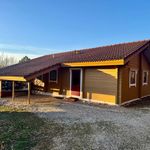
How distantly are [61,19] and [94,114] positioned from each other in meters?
11.2

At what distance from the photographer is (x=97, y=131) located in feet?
19.8

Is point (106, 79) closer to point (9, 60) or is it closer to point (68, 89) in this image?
point (68, 89)

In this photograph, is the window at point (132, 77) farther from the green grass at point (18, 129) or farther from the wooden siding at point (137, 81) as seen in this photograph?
the green grass at point (18, 129)

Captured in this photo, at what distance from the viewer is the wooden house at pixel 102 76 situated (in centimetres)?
1075

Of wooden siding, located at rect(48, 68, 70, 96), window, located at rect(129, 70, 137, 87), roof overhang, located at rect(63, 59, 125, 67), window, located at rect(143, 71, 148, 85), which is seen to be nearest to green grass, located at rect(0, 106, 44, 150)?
roof overhang, located at rect(63, 59, 125, 67)

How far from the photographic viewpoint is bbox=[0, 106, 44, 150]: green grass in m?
4.87

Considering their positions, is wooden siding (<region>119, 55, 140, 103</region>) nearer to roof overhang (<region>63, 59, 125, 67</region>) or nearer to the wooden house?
the wooden house

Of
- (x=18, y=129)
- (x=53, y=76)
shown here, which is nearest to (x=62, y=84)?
(x=53, y=76)

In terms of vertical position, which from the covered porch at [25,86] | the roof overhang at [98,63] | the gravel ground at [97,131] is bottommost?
the gravel ground at [97,131]

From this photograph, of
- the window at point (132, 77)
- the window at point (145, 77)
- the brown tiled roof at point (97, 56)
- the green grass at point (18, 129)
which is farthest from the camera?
the window at point (145, 77)

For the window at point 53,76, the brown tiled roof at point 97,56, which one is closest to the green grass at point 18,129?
the brown tiled roof at point 97,56

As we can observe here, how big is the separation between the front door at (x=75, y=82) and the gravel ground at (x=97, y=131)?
4545mm

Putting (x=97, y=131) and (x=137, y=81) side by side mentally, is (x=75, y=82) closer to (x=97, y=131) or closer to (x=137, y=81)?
(x=137, y=81)

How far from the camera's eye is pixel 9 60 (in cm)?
7556
